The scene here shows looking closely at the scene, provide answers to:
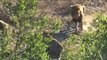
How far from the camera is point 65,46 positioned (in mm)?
24781

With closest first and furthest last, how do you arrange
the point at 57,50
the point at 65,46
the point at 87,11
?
the point at 65,46 < the point at 57,50 < the point at 87,11

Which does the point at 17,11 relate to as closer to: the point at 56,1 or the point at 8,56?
the point at 8,56

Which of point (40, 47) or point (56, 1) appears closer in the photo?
point (40, 47)

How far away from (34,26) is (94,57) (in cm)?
318

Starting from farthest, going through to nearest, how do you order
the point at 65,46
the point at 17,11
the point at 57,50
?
the point at 57,50, the point at 65,46, the point at 17,11

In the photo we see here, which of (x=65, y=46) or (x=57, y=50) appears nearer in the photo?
(x=65, y=46)

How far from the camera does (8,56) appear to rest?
77.0 ft

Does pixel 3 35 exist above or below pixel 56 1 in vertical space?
above

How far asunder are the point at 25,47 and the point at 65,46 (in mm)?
2418

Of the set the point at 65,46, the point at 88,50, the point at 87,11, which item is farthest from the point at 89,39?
the point at 87,11

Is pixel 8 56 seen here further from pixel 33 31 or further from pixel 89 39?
pixel 89 39

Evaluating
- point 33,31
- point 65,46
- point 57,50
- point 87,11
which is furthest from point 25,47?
point 87,11

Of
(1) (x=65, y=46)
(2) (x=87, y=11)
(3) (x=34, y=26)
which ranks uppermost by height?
(3) (x=34, y=26)

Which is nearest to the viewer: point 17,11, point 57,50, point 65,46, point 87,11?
point 17,11
